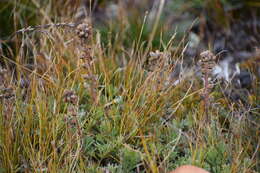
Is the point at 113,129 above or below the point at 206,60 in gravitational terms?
below

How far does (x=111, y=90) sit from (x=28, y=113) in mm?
Result: 572

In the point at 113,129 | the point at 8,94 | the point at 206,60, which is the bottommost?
the point at 113,129

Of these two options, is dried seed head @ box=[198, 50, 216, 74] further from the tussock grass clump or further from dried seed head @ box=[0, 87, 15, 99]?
dried seed head @ box=[0, 87, 15, 99]

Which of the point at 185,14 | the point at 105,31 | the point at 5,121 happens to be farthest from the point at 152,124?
the point at 185,14

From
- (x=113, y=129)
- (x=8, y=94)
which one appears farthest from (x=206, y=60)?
(x=8, y=94)

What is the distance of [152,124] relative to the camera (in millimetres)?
2684

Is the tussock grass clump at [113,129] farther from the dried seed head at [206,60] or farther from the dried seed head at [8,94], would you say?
the dried seed head at [206,60]

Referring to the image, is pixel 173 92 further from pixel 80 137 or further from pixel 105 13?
pixel 105 13

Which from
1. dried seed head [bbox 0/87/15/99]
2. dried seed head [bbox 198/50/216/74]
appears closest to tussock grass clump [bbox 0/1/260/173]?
dried seed head [bbox 0/87/15/99]

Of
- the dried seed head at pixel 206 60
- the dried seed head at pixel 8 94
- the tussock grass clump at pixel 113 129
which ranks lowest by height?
the tussock grass clump at pixel 113 129

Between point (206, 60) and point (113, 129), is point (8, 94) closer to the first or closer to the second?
point (113, 129)

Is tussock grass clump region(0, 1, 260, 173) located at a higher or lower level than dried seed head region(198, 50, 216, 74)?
lower

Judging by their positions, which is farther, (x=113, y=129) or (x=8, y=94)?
(x=113, y=129)

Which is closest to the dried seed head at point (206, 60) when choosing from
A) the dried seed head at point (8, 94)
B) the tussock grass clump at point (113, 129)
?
the tussock grass clump at point (113, 129)
